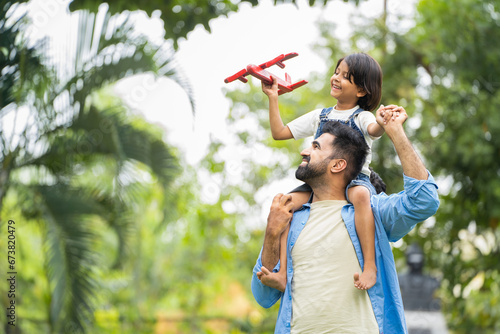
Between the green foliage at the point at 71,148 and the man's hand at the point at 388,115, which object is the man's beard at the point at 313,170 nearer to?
the man's hand at the point at 388,115

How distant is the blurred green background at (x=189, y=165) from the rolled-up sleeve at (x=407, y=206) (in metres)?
2.32

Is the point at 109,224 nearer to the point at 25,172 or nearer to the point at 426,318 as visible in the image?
the point at 25,172

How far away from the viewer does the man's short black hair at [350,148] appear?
9.50 ft

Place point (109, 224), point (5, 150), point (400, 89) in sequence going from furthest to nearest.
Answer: point (400, 89), point (109, 224), point (5, 150)

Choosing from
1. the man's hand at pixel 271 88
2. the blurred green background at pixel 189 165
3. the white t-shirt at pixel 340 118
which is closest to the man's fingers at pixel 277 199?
the white t-shirt at pixel 340 118

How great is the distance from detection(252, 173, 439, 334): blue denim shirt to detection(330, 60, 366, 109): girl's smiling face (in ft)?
1.64

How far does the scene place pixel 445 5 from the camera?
8391 mm

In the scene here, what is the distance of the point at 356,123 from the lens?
9.77 feet

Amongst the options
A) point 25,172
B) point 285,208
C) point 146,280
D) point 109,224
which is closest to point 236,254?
point 146,280

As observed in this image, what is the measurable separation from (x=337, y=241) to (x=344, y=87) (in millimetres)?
733

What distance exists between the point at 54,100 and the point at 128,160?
101 centimetres

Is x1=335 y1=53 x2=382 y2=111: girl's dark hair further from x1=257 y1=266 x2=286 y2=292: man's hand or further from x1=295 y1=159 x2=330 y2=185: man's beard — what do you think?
x1=257 y1=266 x2=286 y2=292: man's hand

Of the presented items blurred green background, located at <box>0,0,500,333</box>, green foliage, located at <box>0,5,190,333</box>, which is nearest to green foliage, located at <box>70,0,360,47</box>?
blurred green background, located at <box>0,0,500,333</box>

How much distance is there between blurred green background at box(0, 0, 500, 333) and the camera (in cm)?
621
